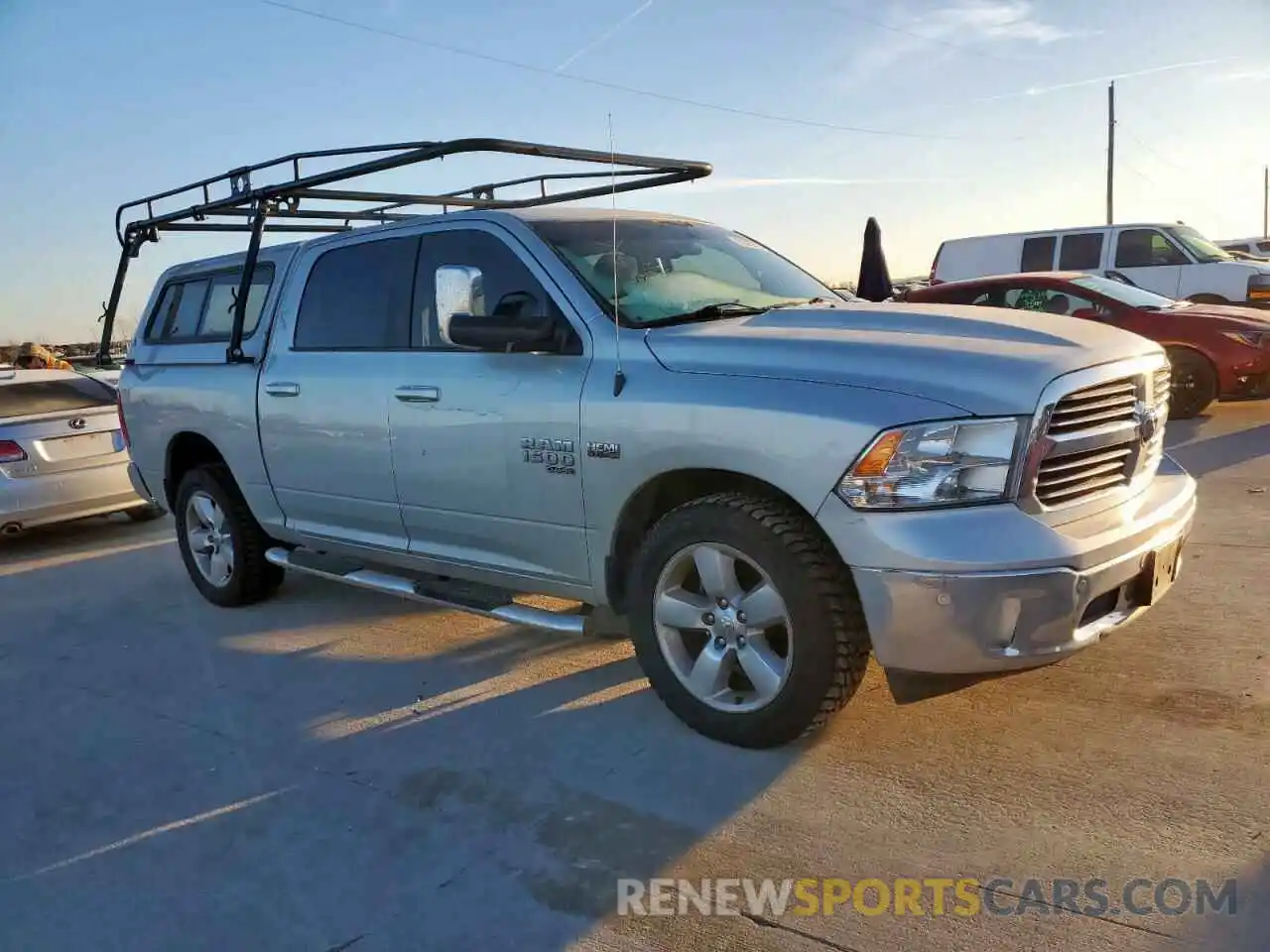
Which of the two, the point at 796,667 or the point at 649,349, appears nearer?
the point at 796,667

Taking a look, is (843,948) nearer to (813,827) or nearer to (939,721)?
(813,827)

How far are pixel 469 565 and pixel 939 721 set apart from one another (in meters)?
1.96

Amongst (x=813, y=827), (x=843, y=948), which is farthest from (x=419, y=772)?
(x=843, y=948)

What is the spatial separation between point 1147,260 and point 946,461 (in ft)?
45.2

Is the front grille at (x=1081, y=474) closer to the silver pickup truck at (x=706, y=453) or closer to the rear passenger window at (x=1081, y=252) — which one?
the silver pickup truck at (x=706, y=453)

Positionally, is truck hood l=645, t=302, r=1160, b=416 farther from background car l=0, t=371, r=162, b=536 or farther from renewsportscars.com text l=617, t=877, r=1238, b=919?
background car l=0, t=371, r=162, b=536

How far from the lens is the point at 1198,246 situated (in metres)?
14.7

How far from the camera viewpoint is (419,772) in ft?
11.8

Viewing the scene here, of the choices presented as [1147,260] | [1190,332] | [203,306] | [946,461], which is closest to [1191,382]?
[1190,332]

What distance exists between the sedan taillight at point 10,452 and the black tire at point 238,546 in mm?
2428

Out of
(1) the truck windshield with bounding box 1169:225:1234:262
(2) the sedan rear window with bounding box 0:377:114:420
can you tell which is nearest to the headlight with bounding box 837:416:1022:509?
(2) the sedan rear window with bounding box 0:377:114:420

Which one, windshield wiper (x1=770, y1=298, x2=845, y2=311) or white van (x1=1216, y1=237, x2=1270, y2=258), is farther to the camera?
white van (x1=1216, y1=237, x2=1270, y2=258)

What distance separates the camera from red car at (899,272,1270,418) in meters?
9.58

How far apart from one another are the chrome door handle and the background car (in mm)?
4583
